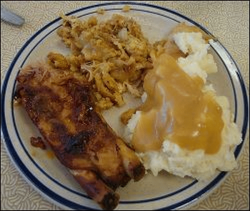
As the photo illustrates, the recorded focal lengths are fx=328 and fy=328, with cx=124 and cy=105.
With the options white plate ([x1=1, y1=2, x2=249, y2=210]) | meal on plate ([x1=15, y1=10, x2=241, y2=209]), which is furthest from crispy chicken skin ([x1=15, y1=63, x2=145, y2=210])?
white plate ([x1=1, y1=2, x2=249, y2=210])

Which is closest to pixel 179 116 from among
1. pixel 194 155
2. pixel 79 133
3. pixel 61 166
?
pixel 194 155

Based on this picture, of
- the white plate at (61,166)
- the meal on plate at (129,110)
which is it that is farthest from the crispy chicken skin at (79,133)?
the white plate at (61,166)

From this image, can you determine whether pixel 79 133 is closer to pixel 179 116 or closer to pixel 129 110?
pixel 129 110

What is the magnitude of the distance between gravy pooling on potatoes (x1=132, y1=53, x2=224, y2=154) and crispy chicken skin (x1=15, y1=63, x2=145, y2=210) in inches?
8.0

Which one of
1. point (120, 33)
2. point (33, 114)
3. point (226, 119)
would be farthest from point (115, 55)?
point (226, 119)

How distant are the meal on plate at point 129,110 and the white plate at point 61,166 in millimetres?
92

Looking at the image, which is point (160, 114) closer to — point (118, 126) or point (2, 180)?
point (118, 126)

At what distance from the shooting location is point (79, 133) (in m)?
2.26

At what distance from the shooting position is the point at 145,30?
10.3 feet

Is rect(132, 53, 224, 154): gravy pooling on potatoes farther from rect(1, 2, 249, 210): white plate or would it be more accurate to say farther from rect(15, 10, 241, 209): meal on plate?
rect(1, 2, 249, 210): white plate

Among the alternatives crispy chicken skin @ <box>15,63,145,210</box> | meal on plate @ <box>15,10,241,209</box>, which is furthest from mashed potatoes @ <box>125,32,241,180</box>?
crispy chicken skin @ <box>15,63,145,210</box>

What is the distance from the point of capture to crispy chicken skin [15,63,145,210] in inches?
84.5

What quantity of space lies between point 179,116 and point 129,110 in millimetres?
500

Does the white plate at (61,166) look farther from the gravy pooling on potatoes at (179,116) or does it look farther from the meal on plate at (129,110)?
the gravy pooling on potatoes at (179,116)
